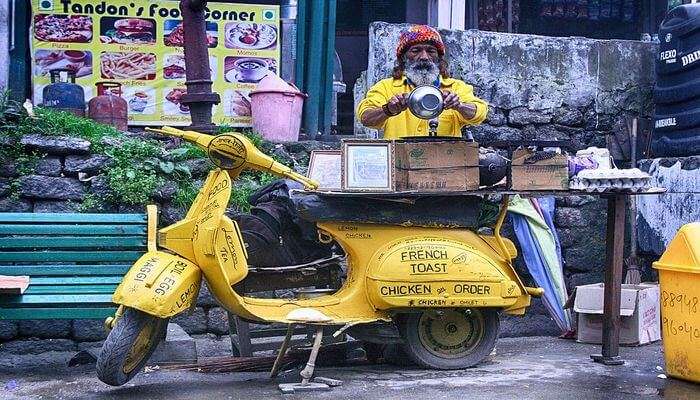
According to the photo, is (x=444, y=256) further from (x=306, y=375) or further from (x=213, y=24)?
(x=213, y=24)

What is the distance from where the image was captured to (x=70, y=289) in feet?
16.7

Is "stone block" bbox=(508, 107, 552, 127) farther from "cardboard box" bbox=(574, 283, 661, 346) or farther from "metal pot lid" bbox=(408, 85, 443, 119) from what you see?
"metal pot lid" bbox=(408, 85, 443, 119)

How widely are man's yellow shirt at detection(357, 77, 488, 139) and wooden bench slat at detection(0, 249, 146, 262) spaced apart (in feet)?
5.79

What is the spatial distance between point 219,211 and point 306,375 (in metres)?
0.99

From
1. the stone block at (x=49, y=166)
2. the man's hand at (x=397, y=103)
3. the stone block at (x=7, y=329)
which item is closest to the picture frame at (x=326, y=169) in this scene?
the man's hand at (x=397, y=103)

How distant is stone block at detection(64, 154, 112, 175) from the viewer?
19.9ft

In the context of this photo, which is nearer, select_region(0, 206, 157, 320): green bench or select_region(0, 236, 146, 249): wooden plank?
select_region(0, 206, 157, 320): green bench

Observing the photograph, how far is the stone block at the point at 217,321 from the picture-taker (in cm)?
608

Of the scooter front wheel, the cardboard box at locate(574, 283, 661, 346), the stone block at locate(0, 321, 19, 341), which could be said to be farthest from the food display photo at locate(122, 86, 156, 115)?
the cardboard box at locate(574, 283, 661, 346)

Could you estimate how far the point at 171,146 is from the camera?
6.62 m

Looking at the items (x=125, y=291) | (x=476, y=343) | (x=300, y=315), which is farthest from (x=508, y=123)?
(x=125, y=291)

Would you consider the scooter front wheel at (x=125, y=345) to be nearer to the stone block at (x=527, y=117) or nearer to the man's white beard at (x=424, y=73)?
Answer: the man's white beard at (x=424, y=73)

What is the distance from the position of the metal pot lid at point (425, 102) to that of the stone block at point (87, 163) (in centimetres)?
225

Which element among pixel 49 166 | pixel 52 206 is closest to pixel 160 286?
pixel 52 206
